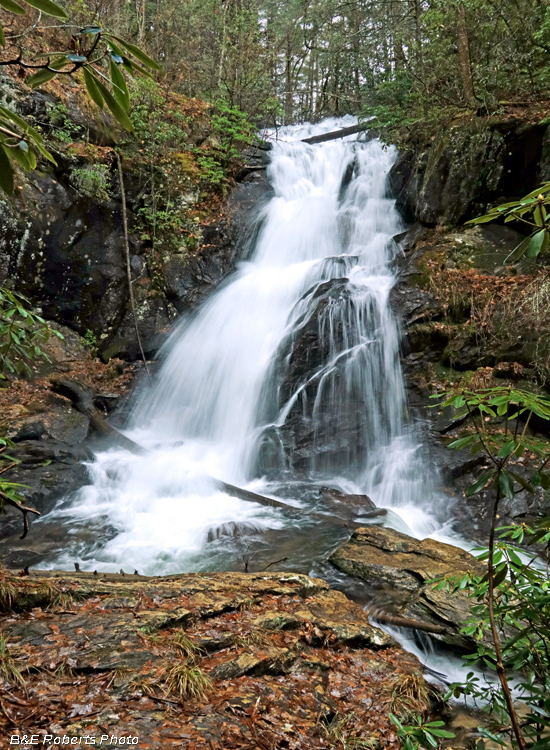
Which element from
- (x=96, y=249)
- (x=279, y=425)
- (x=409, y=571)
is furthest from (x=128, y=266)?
(x=409, y=571)

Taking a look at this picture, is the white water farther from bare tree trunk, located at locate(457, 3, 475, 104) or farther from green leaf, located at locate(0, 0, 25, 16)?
green leaf, located at locate(0, 0, 25, 16)

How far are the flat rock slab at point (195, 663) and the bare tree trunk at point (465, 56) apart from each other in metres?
11.0

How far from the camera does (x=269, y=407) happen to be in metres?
8.94

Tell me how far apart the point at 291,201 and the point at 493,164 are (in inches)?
251

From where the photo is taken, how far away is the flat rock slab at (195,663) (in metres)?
2.01

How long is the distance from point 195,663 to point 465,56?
12240 mm

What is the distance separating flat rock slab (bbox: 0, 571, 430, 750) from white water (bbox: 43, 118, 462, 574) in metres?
1.85

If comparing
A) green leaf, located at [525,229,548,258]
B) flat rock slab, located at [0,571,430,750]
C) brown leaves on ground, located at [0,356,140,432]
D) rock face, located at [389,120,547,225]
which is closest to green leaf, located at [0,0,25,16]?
green leaf, located at [525,229,548,258]

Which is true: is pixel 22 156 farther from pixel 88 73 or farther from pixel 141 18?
pixel 141 18

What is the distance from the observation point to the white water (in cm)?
622

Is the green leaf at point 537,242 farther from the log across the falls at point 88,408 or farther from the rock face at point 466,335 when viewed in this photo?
the log across the falls at point 88,408

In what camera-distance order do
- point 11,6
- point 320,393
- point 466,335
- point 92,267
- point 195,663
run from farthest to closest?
point 92,267, point 320,393, point 466,335, point 195,663, point 11,6

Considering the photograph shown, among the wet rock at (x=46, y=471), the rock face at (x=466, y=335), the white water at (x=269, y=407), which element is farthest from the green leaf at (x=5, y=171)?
the rock face at (x=466, y=335)

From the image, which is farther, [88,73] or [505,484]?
[505,484]
